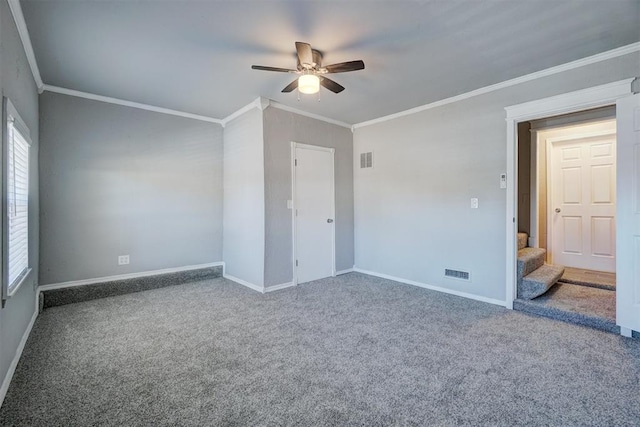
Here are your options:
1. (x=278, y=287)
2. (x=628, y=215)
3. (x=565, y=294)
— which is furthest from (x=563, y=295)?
(x=278, y=287)

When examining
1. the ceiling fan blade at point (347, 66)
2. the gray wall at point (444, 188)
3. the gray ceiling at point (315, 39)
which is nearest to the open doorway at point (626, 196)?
the gray wall at point (444, 188)

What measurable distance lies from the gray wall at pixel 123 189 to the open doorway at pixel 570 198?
4617mm

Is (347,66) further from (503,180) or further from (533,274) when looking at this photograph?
(533,274)

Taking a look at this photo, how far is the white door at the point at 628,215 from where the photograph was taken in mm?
2541

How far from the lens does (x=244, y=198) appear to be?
4.40 m

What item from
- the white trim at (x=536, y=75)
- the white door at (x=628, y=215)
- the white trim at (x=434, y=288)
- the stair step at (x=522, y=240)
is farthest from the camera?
the stair step at (x=522, y=240)

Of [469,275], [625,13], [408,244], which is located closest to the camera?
[625,13]

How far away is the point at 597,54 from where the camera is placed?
2740mm

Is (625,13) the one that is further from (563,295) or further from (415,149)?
(563,295)

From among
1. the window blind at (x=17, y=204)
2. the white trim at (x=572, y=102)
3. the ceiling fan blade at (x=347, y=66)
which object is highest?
the ceiling fan blade at (x=347, y=66)

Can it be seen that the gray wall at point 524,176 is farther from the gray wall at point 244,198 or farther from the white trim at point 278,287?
the gray wall at point 244,198

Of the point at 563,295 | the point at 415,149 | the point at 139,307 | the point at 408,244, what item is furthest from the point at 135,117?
the point at 563,295

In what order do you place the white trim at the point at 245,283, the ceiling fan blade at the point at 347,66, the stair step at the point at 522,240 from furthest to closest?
the stair step at the point at 522,240 < the white trim at the point at 245,283 < the ceiling fan blade at the point at 347,66

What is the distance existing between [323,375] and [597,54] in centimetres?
366
